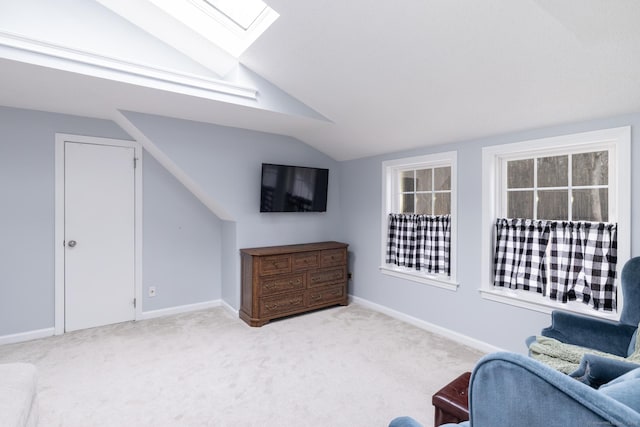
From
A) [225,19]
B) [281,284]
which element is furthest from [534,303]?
[225,19]

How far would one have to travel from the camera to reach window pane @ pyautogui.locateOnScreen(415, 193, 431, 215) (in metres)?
3.67

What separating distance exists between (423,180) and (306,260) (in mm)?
1661

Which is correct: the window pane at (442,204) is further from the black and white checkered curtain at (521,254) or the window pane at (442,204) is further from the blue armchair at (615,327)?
the blue armchair at (615,327)

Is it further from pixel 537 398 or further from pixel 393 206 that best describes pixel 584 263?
pixel 537 398

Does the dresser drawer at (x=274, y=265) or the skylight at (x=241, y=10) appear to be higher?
the skylight at (x=241, y=10)

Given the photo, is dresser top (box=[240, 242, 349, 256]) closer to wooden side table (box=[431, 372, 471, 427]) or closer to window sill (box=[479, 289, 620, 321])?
window sill (box=[479, 289, 620, 321])

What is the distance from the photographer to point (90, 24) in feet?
8.12

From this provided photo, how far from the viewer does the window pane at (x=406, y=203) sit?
12.8 feet

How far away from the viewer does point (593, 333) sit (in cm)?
200

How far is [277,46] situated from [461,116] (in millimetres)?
1609

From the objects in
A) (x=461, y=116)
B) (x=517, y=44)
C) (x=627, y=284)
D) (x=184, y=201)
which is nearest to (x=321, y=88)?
(x=461, y=116)

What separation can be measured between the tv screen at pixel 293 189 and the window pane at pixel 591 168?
8.57 feet

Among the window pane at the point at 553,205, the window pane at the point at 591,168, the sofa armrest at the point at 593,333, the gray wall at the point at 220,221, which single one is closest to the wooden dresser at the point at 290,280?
the gray wall at the point at 220,221

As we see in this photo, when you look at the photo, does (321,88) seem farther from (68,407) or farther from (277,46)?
(68,407)
